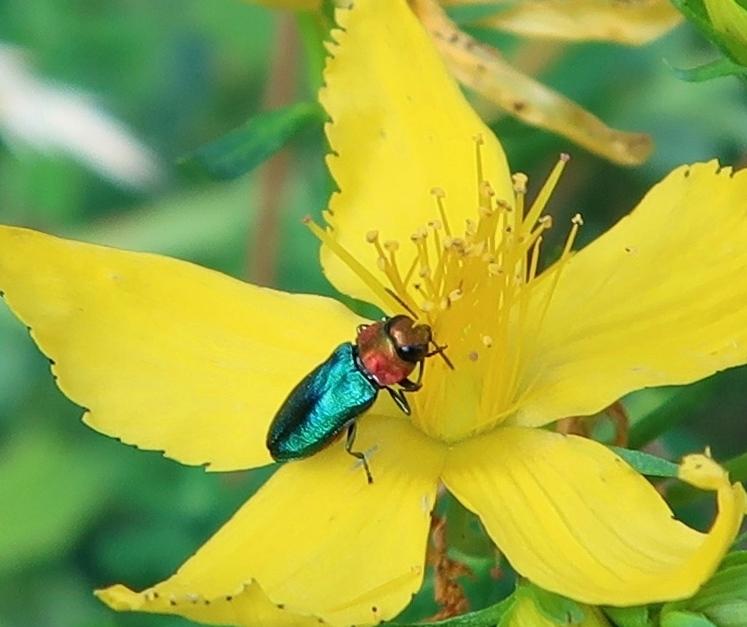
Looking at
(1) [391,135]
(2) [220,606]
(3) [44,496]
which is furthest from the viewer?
(3) [44,496]

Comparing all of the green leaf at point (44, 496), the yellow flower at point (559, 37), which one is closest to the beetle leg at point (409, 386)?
the yellow flower at point (559, 37)

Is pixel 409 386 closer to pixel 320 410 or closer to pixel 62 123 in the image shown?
pixel 320 410

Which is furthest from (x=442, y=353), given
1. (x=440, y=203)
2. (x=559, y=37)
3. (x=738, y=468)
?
(x=559, y=37)

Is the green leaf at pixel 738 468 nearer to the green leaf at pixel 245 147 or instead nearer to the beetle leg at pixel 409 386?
the beetle leg at pixel 409 386

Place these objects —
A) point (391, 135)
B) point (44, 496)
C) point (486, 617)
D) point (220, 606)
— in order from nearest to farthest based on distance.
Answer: point (220, 606) < point (486, 617) < point (391, 135) < point (44, 496)

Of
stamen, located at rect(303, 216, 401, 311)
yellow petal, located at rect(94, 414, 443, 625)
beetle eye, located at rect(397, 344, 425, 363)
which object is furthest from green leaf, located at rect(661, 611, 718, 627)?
stamen, located at rect(303, 216, 401, 311)

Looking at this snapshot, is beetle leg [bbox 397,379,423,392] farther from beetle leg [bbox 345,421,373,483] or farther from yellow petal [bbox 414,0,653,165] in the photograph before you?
yellow petal [bbox 414,0,653,165]

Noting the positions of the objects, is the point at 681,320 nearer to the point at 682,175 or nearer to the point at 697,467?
the point at 682,175
